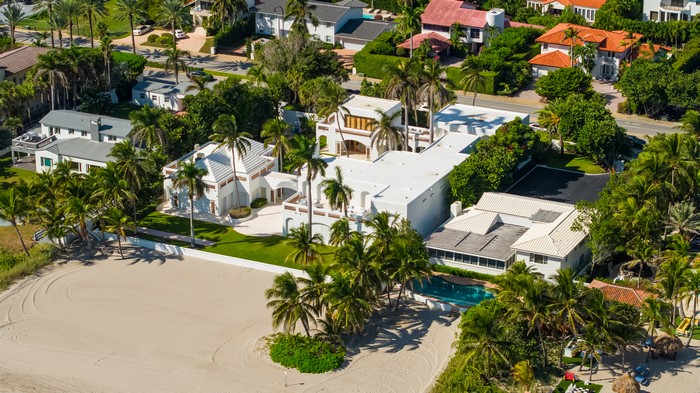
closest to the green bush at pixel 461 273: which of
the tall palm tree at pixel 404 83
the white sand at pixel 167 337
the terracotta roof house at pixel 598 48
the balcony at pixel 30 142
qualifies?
the white sand at pixel 167 337

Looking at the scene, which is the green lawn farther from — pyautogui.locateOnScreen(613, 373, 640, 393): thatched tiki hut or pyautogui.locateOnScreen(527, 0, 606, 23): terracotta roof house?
pyautogui.locateOnScreen(527, 0, 606, 23): terracotta roof house

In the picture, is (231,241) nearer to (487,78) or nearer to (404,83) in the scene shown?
(404,83)

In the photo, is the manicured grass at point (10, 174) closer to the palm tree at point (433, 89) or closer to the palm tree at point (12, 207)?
the palm tree at point (12, 207)

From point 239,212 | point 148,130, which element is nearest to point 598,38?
→ point 239,212

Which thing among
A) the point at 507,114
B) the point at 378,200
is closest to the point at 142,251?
the point at 378,200

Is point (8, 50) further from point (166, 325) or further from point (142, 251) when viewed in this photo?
point (166, 325)
